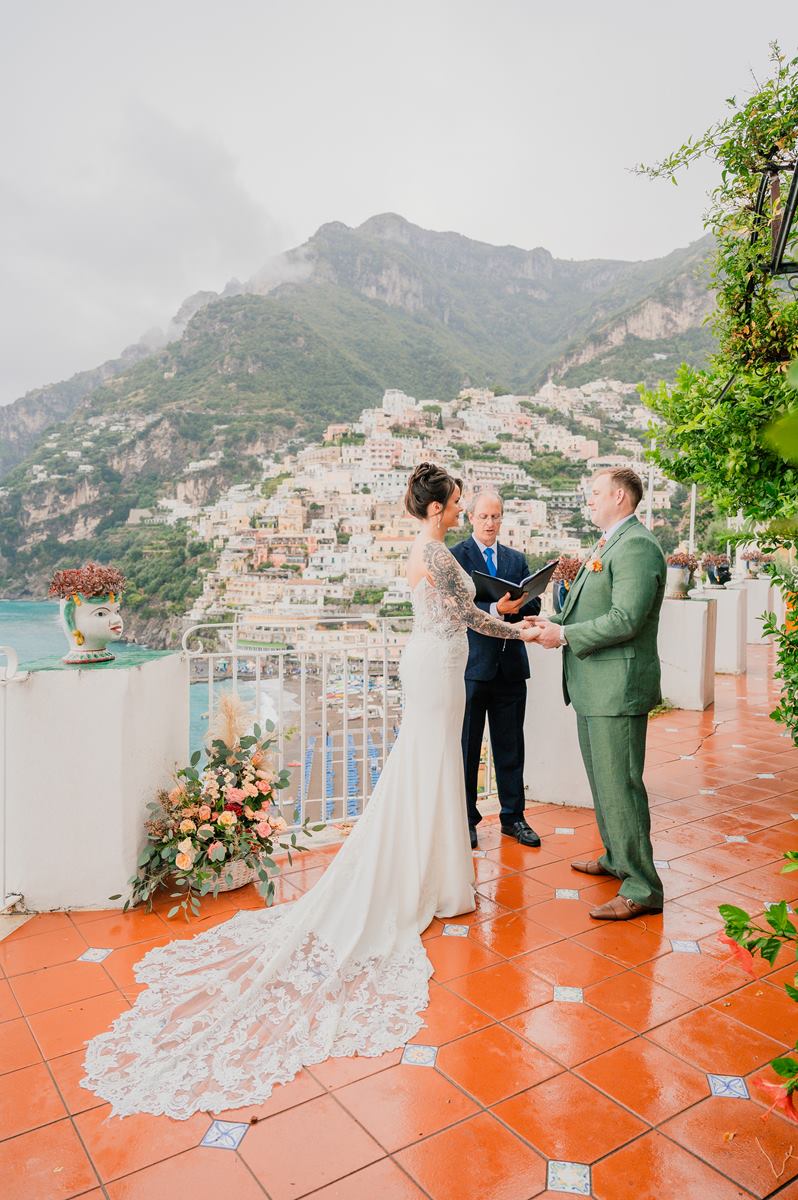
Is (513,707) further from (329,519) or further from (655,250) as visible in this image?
(655,250)

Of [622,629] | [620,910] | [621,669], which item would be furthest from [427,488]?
[620,910]

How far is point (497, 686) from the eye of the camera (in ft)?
11.6

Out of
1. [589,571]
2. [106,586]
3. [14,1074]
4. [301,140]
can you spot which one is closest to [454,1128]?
[14,1074]

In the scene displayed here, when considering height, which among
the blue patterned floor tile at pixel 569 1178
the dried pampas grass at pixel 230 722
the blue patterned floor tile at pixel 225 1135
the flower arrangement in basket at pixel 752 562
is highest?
the flower arrangement in basket at pixel 752 562

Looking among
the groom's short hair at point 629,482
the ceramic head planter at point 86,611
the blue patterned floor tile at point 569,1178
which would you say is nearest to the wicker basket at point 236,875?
the ceramic head planter at point 86,611

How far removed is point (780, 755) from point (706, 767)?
74cm

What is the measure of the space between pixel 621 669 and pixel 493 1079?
1430 millimetres

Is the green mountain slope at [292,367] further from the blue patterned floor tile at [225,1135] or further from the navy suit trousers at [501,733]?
the blue patterned floor tile at [225,1135]

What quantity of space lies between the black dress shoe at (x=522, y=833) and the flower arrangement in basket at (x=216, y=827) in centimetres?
115

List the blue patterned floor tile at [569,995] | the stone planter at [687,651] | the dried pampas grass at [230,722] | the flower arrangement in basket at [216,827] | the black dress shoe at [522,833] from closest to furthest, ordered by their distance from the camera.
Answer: the blue patterned floor tile at [569,995], the flower arrangement in basket at [216,827], the dried pampas grass at [230,722], the black dress shoe at [522,833], the stone planter at [687,651]

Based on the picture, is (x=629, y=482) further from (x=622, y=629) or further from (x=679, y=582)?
(x=679, y=582)

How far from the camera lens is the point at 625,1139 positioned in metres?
1.70

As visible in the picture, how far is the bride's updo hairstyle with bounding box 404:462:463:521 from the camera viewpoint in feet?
9.25

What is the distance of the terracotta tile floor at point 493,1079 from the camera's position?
1.60 metres
